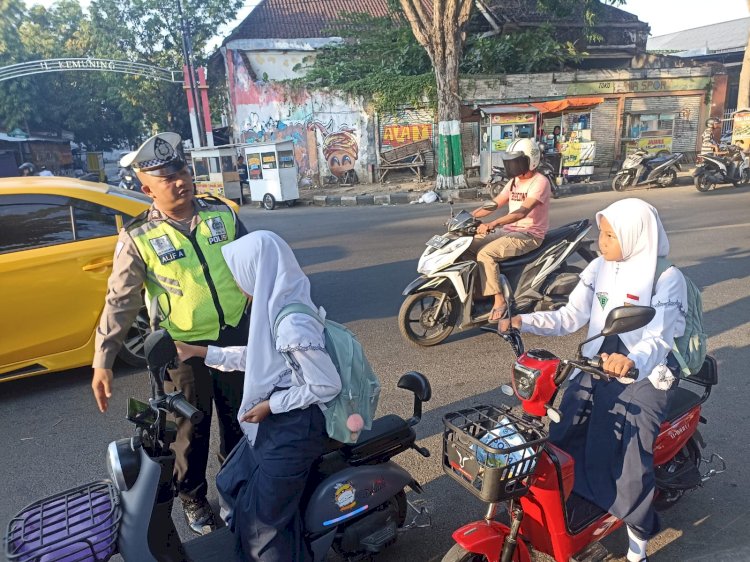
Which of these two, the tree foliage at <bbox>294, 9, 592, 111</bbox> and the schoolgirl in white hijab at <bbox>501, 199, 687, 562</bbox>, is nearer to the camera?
the schoolgirl in white hijab at <bbox>501, 199, 687, 562</bbox>

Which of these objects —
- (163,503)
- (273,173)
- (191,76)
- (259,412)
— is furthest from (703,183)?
(191,76)

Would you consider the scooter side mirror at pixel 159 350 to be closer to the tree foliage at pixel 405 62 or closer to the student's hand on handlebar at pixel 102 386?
the student's hand on handlebar at pixel 102 386

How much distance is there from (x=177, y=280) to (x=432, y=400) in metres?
2.09

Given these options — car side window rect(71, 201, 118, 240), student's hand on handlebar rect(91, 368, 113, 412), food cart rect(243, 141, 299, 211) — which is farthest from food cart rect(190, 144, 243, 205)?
student's hand on handlebar rect(91, 368, 113, 412)

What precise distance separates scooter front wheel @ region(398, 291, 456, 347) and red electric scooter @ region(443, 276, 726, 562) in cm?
246

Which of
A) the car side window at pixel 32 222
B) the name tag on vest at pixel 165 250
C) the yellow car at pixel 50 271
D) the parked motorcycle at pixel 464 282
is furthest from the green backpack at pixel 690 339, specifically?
the car side window at pixel 32 222

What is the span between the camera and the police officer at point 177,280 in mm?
2385

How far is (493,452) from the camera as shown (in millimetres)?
1624

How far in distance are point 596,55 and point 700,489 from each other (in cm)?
2129

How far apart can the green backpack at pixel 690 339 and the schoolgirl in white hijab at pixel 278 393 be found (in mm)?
1382

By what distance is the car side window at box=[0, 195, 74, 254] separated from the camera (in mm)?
3883

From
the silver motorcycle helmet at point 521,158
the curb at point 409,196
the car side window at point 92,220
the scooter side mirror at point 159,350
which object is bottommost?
the curb at point 409,196

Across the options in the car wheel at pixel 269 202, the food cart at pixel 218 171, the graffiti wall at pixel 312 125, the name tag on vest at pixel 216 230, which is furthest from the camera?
the graffiti wall at pixel 312 125

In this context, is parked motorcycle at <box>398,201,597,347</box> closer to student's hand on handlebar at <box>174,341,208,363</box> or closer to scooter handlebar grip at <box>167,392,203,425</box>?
student's hand on handlebar at <box>174,341,208,363</box>
